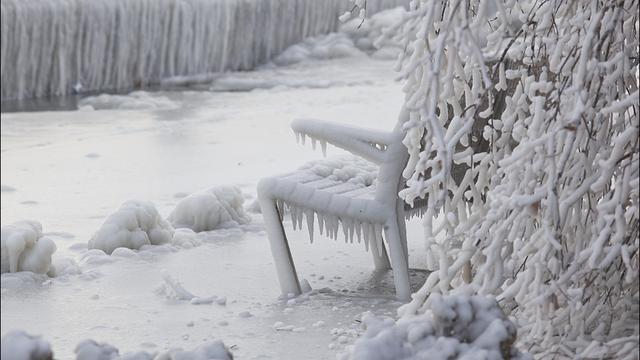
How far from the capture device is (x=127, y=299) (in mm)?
4508

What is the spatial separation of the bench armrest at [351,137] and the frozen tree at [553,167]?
0.91 metres

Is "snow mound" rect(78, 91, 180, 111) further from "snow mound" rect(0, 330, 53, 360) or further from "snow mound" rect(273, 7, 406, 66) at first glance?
"snow mound" rect(0, 330, 53, 360)

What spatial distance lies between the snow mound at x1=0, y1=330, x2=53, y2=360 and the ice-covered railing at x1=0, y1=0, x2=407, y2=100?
8166 mm

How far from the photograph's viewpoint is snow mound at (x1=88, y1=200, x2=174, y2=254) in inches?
205

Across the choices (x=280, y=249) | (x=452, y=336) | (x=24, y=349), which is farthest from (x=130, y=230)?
(x=24, y=349)

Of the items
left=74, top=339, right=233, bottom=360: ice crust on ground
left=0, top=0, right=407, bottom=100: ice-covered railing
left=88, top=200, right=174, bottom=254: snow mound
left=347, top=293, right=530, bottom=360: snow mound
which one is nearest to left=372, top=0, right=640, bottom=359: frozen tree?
left=347, top=293, right=530, bottom=360: snow mound

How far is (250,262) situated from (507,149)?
6.45 ft

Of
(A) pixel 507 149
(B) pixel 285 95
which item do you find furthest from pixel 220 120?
(A) pixel 507 149

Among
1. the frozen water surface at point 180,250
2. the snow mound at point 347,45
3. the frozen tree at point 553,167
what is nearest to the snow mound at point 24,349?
the frozen tree at point 553,167

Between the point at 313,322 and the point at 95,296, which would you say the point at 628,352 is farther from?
the point at 95,296

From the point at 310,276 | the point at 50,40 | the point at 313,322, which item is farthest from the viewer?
the point at 50,40

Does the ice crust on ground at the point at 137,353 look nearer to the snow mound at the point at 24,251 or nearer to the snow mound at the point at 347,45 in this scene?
the snow mound at the point at 24,251

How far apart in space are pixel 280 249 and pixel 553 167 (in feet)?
5.83

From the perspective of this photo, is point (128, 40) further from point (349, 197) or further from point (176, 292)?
point (349, 197)
